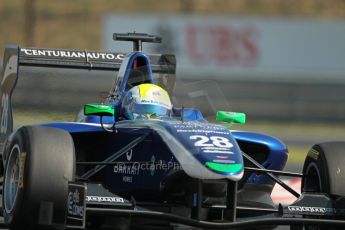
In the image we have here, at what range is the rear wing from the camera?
1038cm

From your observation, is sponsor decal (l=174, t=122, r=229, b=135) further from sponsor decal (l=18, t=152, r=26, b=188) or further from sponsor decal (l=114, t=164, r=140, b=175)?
sponsor decal (l=18, t=152, r=26, b=188)

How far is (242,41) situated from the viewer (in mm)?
27000

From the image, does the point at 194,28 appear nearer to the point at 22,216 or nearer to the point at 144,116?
the point at 144,116

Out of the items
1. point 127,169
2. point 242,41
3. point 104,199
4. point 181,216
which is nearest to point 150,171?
point 127,169

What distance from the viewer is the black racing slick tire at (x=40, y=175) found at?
23.5 ft

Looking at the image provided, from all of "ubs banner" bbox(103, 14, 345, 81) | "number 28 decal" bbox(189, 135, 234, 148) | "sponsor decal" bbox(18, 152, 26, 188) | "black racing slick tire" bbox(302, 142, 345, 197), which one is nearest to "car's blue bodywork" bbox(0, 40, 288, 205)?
"number 28 decal" bbox(189, 135, 234, 148)

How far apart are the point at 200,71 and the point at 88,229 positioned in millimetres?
17272

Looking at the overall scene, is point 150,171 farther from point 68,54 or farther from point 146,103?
point 68,54

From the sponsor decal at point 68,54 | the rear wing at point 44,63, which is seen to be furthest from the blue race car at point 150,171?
the sponsor decal at point 68,54

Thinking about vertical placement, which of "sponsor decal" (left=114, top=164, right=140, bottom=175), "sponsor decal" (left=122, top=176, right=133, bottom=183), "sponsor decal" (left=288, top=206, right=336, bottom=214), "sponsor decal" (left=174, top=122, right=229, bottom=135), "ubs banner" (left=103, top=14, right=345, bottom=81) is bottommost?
"sponsor decal" (left=288, top=206, right=336, bottom=214)

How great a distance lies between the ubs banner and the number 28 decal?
744 inches

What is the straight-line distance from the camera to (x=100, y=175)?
8492mm

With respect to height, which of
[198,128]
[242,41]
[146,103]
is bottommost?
[198,128]

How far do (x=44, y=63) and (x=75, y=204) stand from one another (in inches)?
143
